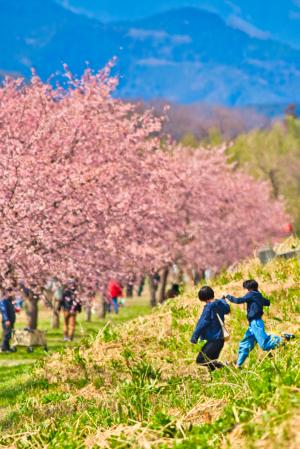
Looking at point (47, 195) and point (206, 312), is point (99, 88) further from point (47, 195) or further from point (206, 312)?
point (206, 312)

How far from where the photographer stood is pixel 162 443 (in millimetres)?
8188

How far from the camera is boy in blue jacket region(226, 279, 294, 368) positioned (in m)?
13.9

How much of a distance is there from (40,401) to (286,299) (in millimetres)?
6485

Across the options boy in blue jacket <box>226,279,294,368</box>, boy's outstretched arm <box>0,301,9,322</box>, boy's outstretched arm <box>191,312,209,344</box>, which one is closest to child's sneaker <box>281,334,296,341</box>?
boy in blue jacket <box>226,279,294,368</box>

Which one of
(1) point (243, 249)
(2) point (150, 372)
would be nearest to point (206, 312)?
(2) point (150, 372)

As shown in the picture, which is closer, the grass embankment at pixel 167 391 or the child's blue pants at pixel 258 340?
the grass embankment at pixel 167 391

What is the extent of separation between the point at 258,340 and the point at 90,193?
12.0m

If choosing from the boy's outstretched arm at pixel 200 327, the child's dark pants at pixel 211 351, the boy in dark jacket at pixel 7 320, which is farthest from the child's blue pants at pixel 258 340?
the boy in dark jacket at pixel 7 320

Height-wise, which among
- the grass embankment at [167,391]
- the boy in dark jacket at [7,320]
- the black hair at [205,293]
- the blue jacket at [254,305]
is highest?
the boy in dark jacket at [7,320]

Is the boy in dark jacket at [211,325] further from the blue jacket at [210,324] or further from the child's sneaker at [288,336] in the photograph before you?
the child's sneaker at [288,336]

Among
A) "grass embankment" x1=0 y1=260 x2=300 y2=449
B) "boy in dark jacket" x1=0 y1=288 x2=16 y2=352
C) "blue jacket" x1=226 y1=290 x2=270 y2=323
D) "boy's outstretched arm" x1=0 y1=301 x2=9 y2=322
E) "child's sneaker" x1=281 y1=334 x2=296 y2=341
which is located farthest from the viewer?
"boy's outstretched arm" x1=0 y1=301 x2=9 y2=322

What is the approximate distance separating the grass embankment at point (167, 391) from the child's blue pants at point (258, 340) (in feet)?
0.80

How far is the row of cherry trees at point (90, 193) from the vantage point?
20922mm

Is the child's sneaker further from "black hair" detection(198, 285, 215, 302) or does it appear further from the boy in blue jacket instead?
"black hair" detection(198, 285, 215, 302)
